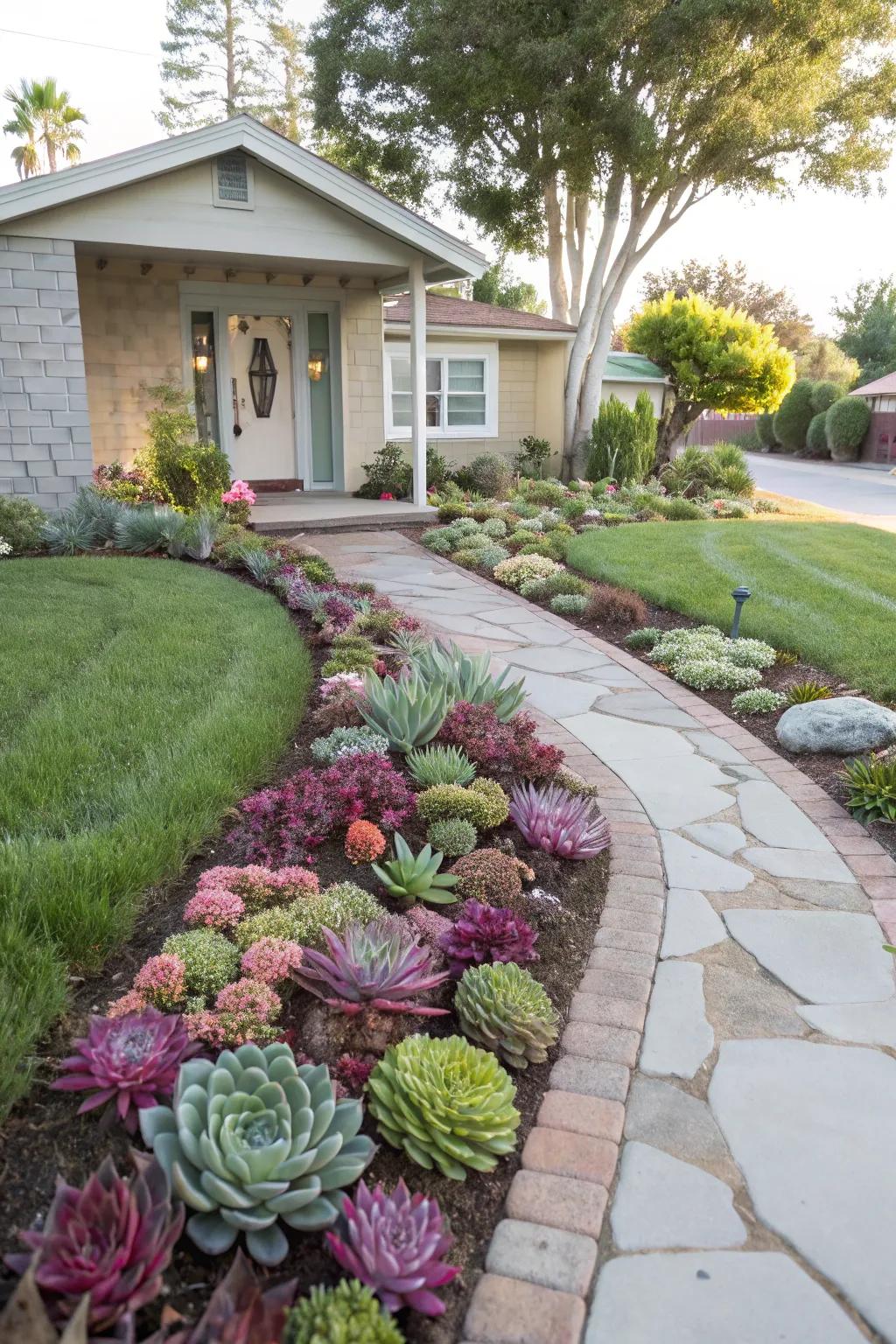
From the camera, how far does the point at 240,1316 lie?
1.37 metres

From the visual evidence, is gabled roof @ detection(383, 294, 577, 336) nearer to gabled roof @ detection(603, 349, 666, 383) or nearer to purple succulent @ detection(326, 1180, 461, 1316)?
gabled roof @ detection(603, 349, 666, 383)

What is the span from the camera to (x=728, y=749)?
176 inches

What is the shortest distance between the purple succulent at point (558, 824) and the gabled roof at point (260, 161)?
8.15 metres

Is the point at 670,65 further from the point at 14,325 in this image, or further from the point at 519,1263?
the point at 519,1263

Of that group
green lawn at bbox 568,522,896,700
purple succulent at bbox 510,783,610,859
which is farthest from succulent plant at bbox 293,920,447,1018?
green lawn at bbox 568,522,896,700

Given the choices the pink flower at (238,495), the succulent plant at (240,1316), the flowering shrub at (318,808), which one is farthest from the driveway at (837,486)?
the succulent plant at (240,1316)

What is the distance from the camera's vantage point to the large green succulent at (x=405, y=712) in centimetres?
374

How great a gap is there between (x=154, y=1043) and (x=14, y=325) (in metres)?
9.02

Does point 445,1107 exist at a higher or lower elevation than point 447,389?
lower

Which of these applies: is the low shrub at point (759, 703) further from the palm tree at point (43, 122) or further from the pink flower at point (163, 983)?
the palm tree at point (43, 122)

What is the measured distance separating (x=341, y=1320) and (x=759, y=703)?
4058 millimetres

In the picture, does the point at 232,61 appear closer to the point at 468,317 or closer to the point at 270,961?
the point at 468,317

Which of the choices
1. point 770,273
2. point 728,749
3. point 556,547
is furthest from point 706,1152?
point 770,273

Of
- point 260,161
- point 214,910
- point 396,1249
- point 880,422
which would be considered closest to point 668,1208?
point 396,1249
